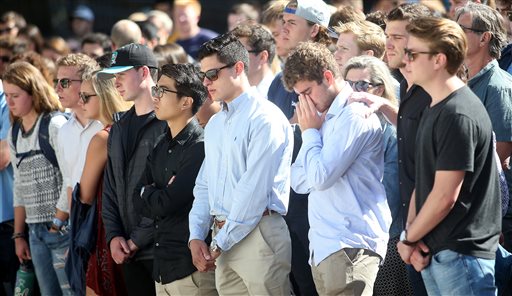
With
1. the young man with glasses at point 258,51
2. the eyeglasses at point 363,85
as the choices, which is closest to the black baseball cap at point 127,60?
the young man with glasses at point 258,51

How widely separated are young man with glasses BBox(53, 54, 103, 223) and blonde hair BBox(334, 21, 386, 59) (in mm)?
1993

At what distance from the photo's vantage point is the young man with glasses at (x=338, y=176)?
5.09m

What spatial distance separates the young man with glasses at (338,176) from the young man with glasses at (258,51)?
2099 mm

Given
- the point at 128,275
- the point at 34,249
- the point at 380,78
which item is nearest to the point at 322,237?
the point at 380,78

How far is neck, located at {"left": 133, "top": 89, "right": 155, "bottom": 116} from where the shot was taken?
21.5 ft

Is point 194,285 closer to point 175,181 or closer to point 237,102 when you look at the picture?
point 175,181

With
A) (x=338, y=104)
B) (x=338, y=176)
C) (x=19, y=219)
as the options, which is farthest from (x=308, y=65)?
(x=19, y=219)

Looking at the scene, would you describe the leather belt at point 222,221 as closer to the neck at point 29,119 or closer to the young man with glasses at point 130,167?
the young man with glasses at point 130,167

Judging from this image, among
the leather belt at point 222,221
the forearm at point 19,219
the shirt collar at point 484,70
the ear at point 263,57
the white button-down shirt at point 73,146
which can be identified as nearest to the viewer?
the leather belt at point 222,221

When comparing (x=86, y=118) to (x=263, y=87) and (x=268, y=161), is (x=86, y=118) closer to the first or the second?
(x=263, y=87)

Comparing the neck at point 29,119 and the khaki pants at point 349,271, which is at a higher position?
the khaki pants at point 349,271

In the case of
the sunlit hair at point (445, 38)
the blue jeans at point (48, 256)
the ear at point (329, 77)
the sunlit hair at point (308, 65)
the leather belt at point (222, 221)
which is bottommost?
the blue jeans at point (48, 256)

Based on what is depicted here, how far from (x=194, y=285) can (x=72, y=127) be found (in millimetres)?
2057

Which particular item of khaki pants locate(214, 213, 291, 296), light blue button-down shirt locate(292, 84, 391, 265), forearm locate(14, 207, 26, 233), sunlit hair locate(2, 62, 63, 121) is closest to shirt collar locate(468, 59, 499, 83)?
light blue button-down shirt locate(292, 84, 391, 265)
